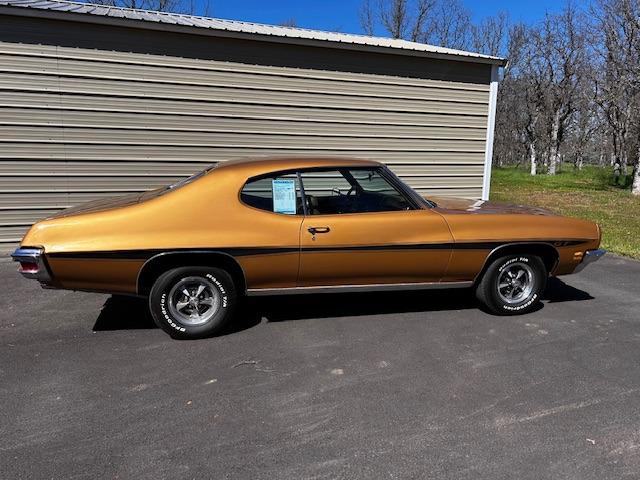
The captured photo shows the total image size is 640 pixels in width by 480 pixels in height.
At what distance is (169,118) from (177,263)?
4.04 meters

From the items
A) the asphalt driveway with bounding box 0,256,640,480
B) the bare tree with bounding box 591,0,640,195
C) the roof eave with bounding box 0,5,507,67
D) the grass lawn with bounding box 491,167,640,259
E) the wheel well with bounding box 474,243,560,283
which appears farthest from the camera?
the bare tree with bounding box 591,0,640,195

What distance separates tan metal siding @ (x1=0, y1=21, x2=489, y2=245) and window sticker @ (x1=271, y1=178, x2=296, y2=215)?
149 inches

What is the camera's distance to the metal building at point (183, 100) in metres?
6.57

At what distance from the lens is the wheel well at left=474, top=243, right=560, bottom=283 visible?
431 centimetres

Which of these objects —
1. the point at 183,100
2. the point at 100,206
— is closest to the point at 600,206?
the point at 183,100

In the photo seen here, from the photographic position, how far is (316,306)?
188 inches

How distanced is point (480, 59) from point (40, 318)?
25.6ft

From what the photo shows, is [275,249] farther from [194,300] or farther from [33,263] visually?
[33,263]

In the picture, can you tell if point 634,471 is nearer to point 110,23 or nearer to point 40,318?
point 40,318

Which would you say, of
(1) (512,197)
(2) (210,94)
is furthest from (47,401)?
(1) (512,197)

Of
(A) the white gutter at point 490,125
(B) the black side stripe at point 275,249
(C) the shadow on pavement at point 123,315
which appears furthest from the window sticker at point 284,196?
(A) the white gutter at point 490,125

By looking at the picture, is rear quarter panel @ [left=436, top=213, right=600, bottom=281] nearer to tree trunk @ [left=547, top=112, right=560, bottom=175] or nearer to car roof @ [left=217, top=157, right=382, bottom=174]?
car roof @ [left=217, top=157, right=382, bottom=174]

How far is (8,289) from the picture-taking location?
5.32m

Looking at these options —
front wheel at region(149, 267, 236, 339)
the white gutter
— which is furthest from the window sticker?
the white gutter
